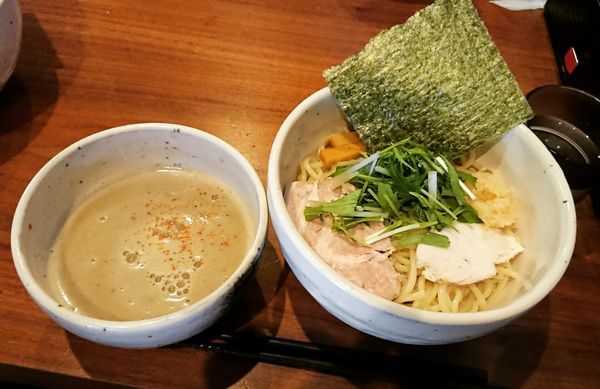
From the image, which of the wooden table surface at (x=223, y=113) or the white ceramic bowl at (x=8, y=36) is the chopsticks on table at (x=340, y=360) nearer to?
the wooden table surface at (x=223, y=113)

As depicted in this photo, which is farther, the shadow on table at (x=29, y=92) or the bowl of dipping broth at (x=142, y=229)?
the shadow on table at (x=29, y=92)

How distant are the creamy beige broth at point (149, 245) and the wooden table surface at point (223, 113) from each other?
0.13 metres

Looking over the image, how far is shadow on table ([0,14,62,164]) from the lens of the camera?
50.1 inches

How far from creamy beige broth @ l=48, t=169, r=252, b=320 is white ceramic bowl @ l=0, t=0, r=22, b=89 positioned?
0.48 m

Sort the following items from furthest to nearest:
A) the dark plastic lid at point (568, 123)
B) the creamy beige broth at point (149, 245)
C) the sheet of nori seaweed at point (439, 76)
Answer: the dark plastic lid at point (568, 123) → the sheet of nori seaweed at point (439, 76) → the creamy beige broth at point (149, 245)

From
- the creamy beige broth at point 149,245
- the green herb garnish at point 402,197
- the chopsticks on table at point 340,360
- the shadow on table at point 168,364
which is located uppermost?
the green herb garnish at point 402,197

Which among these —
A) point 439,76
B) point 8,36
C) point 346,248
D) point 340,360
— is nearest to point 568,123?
point 439,76

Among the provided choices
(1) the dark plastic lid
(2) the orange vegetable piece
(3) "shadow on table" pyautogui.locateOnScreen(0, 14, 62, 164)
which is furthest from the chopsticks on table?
(3) "shadow on table" pyautogui.locateOnScreen(0, 14, 62, 164)

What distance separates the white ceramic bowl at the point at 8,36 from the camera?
117 cm

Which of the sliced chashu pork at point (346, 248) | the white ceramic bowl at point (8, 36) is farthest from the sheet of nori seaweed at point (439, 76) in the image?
the white ceramic bowl at point (8, 36)

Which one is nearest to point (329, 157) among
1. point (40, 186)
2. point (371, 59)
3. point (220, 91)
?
point (371, 59)

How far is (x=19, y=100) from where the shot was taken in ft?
4.43

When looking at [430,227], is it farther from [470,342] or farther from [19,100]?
[19,100]

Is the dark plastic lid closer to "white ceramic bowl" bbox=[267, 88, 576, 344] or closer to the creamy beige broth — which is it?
"white ceramic bowl" bbox=[267, 88, 576, 344]
